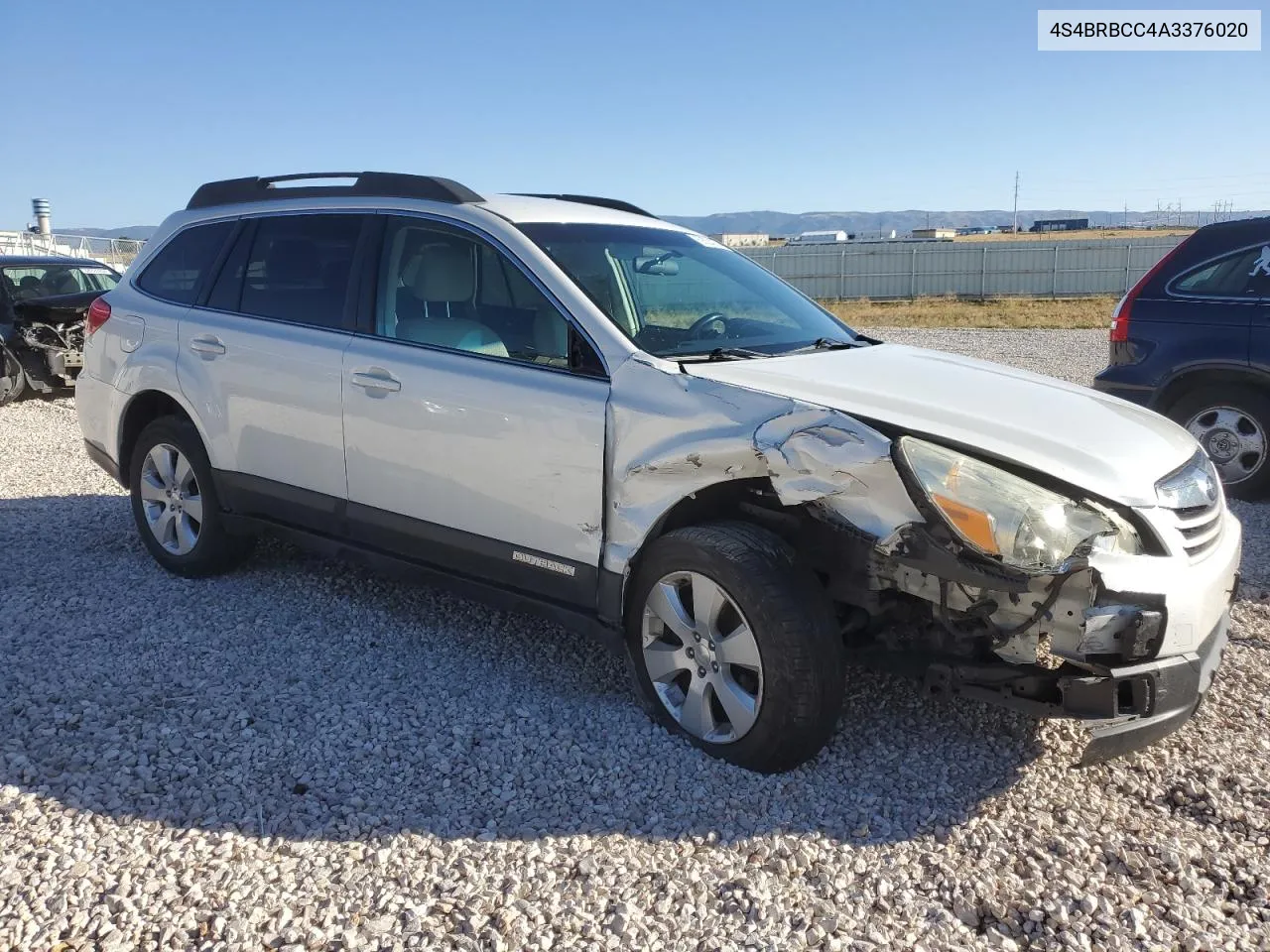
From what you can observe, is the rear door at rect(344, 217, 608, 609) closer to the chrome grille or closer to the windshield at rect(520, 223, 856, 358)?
the windshield at rect(520, 223, 856, 358)

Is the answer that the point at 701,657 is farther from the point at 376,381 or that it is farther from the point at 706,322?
the point at 376,381

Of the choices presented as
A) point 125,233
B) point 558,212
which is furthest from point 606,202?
point 125,233

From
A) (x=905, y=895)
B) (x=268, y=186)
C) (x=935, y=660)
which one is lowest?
(x=905, y=895)

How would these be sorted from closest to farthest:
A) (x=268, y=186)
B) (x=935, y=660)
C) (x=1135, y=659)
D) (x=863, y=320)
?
(x=1135, y=659) → (x=935, y=660) → (x=268, y=186) → (x=863, y=320)

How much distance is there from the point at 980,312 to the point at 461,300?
988 inches

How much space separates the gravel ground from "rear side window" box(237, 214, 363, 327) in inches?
56.8

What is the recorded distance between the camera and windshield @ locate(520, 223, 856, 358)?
12.8ft

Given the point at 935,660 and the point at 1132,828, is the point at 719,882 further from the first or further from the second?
the point at 1132,828

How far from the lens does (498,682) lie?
165 inches

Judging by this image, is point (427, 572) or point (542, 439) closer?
point (542, 439)

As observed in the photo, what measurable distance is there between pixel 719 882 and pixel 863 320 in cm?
2502

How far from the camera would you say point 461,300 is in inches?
167

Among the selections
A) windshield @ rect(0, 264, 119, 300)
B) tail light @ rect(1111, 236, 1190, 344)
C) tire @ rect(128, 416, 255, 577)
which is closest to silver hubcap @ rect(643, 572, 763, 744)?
tire @ rect(128, 416, 255, 577)

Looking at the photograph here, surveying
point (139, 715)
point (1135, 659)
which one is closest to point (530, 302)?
point (139, 715)
